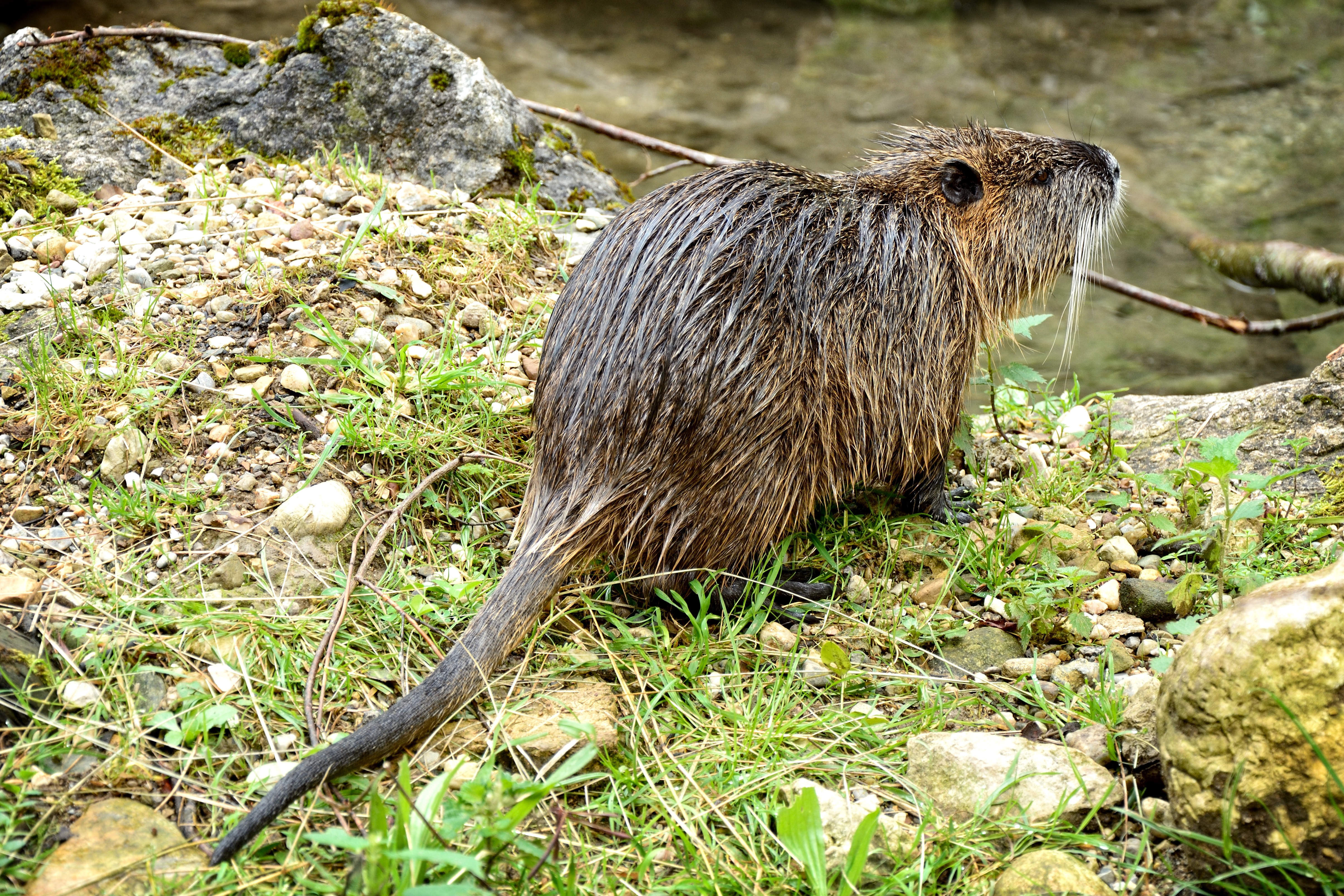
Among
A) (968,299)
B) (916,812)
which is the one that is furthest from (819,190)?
(916,812)

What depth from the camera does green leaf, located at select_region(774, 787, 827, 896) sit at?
1.69 meters

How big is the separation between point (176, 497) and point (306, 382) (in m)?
0.47

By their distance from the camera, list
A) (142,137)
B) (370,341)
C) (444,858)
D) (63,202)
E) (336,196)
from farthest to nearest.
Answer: (142,137) → (336,196) → (63,202) → (370,341) → (444,858)

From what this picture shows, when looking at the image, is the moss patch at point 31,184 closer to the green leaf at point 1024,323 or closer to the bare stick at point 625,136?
the bare stick at point 625,136

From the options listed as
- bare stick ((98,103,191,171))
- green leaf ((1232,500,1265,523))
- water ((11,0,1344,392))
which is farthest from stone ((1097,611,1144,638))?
bare stick ((98,103,191,171))

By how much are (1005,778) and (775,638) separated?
649mm

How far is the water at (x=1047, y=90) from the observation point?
568 cm

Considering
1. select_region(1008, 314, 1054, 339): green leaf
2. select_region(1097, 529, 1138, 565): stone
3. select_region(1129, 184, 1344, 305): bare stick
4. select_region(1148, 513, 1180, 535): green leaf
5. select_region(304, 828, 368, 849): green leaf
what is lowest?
select_region(304, 828, 368, 849): green leaf

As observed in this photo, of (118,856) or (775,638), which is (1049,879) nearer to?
(775,638)

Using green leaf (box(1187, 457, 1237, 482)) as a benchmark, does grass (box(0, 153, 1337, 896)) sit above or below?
below

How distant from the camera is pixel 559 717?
204 centimetres

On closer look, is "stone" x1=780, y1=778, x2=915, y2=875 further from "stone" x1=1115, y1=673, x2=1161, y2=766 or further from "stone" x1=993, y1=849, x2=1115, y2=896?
"stone" x1=1115, y1=673, x2=1161, y2=766

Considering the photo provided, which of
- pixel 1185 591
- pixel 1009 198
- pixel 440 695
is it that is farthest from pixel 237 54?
pixel 1185 591

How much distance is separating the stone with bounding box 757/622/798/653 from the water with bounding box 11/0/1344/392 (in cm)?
321
